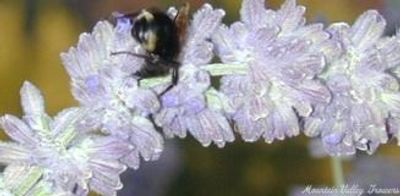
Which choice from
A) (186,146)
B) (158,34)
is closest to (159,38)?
(158,34)

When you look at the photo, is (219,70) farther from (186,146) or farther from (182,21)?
(186,146)

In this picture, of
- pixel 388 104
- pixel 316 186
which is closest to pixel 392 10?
pixel 316 186

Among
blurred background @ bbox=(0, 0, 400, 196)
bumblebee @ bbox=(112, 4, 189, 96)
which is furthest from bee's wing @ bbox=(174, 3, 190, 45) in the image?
blurred background @ bbox=(0, 0, 400, 196)

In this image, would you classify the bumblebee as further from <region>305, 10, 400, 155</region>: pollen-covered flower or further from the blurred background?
the blurred background

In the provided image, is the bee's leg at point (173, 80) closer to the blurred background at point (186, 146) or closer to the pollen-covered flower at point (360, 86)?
the pollen-covered flower at point (360, 86)

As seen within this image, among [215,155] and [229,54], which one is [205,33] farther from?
[215,155]
